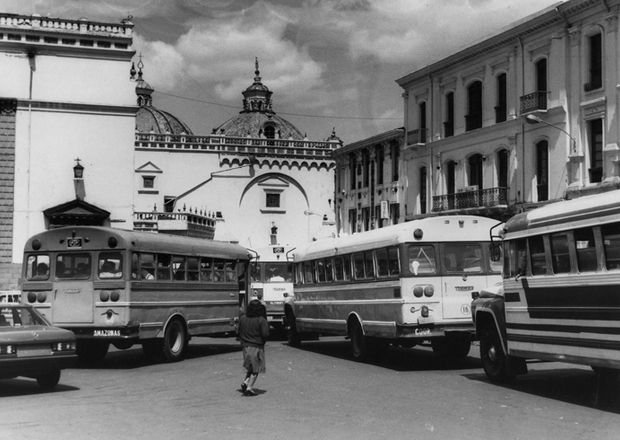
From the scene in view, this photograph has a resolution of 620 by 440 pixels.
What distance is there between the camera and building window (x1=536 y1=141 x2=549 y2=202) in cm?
3434

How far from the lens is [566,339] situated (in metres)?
11.2

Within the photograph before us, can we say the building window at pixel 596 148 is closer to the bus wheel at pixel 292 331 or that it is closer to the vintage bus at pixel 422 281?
the bus wheel at pixel 292 331

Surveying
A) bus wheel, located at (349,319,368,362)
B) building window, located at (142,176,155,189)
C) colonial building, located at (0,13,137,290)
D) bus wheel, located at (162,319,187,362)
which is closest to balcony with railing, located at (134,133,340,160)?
building window, located at (142,176,155,189)

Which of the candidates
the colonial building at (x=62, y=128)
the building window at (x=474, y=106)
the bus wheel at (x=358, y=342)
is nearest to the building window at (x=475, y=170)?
the building window at (x=474, y=106)

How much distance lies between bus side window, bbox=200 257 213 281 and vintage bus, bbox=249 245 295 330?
221 inches

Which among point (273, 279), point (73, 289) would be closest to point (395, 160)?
point (273, 279)

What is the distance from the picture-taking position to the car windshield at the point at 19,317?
1283cm

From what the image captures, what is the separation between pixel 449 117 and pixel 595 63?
1075cm

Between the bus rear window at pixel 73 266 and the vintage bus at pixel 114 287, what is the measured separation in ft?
0.06

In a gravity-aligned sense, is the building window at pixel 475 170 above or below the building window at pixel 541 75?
below

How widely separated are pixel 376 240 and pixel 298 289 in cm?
584

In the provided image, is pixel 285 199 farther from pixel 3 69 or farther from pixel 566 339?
pixel 566 339

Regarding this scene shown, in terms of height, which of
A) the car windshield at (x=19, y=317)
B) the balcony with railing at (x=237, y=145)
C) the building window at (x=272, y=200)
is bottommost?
the car windshield at (x=19, y=317)

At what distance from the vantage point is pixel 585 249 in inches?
428
